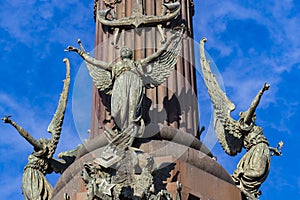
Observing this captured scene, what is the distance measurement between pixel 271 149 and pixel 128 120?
13.4 ft

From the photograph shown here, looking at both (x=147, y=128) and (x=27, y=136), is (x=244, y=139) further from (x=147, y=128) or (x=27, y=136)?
(x=27, y=136)

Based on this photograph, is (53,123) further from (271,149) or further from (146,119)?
(271,149)

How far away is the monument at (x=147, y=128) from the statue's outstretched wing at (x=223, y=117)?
0.03 meters

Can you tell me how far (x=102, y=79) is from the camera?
19.3 metres

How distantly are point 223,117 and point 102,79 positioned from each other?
3427mm

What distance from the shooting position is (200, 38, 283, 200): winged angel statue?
62.0 feet

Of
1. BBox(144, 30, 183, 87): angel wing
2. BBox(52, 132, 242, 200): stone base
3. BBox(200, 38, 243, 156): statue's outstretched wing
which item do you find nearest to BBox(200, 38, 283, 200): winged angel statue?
BBox(200, 38, 243, 156): statue's outstretched wing

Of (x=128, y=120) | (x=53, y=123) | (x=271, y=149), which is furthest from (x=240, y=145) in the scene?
(x=53, y=123)

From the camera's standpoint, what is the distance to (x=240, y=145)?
1991 centimetres

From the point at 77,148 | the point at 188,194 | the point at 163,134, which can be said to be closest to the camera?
the point at 188,194

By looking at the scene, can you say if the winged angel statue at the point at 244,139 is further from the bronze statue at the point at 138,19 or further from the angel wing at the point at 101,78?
the angel wing at the point at 101,78

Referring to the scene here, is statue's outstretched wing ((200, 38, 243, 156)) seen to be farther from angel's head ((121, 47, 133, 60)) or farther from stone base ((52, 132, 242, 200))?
angel's head ((121, 47, 133, 60))

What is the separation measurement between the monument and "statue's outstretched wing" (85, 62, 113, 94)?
0.08 feet

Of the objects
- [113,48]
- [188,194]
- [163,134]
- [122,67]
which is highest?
[113,48]
